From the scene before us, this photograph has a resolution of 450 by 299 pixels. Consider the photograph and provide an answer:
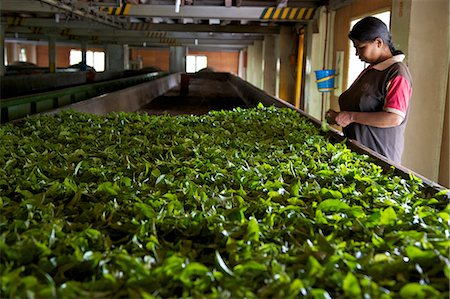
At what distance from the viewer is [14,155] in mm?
2865

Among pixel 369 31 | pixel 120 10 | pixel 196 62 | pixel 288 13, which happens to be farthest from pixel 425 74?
pixel 196 62

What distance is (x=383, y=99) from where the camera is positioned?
3.78 m

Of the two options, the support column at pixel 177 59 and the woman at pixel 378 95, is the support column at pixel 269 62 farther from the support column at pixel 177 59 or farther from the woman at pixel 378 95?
the woman at pixel 378 95

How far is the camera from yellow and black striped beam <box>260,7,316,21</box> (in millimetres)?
9938

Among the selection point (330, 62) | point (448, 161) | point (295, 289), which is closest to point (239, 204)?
point (295, 289)

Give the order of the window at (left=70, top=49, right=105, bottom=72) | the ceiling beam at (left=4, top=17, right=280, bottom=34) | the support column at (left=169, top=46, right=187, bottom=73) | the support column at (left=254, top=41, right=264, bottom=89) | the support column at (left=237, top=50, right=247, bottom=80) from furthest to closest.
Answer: the window at (left=70, top=49, right=105, bottom=72) → the support column at (left=237, top=50, right=247, bottom=80) → the support column at (left=169, top=46, right=187, bottom=73) → the support column at (left=254, top=41, right=264, bottom=89) → the ceiling beam at (left=4, top=17, right=280, bottom=34)

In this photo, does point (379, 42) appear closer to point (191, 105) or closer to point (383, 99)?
point (383, 99)

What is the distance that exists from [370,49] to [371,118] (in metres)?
0.49

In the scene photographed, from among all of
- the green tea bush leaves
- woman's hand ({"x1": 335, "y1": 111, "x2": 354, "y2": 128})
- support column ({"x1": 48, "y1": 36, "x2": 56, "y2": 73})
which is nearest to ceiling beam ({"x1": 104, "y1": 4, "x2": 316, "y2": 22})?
woman's hand ({"x1": 335, "y1": 111, "x2": 354, "y2": 128})

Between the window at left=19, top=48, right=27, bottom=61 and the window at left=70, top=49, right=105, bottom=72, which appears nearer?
the window at left=19, top=48, right=27, bottom=61

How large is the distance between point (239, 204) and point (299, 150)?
4.12 ft

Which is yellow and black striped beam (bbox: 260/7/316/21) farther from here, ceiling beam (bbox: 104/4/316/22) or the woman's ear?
the woman's ear

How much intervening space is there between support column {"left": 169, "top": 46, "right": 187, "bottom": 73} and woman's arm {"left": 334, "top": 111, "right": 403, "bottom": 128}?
2110 centimetres

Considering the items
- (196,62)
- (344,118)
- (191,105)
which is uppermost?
(196,62)
